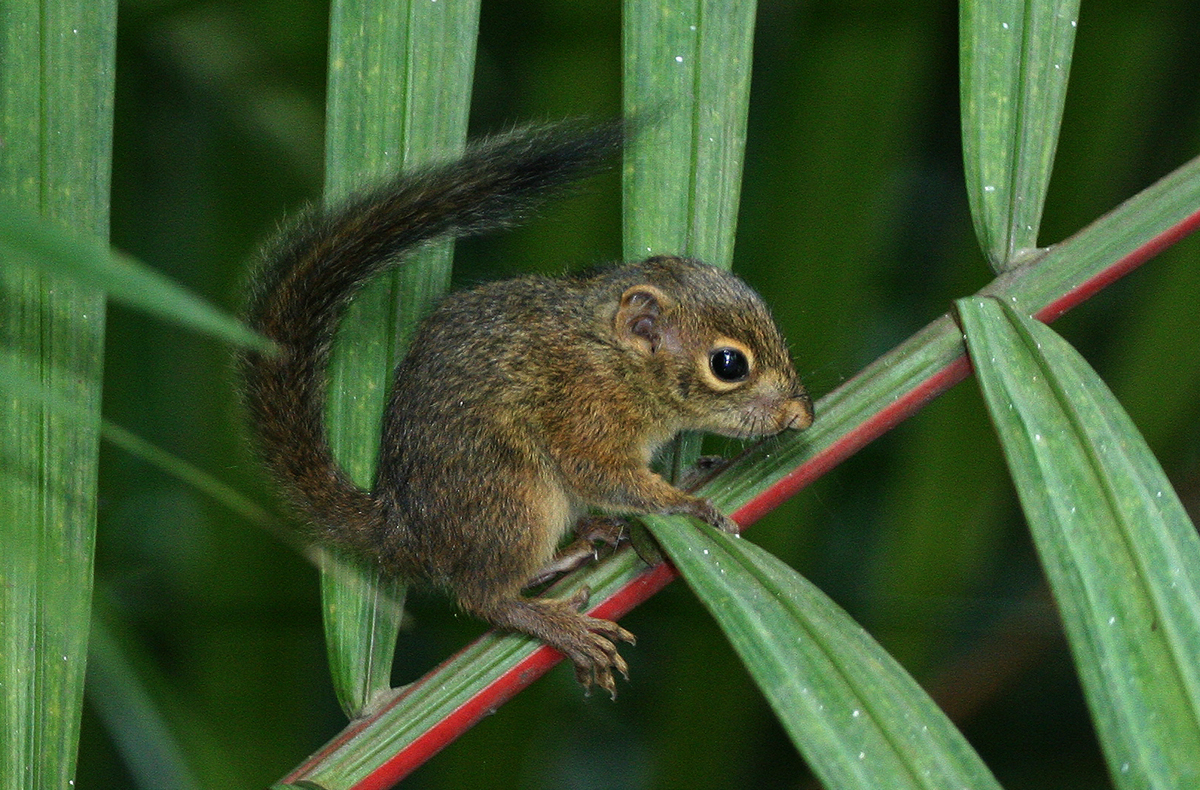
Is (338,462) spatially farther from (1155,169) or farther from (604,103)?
(1155,169)

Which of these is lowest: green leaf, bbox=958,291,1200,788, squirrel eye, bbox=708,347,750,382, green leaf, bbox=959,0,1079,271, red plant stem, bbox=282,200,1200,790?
green leaf, bbox=958,291,1200,788

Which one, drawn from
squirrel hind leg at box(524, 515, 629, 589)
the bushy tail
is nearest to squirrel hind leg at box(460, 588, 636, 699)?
squirrel hind leg at box(524, 515, 629, 589)

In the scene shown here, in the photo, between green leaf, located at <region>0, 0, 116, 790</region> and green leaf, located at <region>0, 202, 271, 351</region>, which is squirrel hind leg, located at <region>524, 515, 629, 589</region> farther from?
green leaf, located at <region>0, 202, 271, 351</region>

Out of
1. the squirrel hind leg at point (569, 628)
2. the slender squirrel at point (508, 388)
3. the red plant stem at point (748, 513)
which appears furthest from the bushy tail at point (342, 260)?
the red plant stem at point (748, 513)

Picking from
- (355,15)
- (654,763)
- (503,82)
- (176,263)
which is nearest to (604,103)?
(503,82)

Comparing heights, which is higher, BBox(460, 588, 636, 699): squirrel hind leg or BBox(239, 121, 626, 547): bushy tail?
BBox(239, 121, 626, 547): bushy tail

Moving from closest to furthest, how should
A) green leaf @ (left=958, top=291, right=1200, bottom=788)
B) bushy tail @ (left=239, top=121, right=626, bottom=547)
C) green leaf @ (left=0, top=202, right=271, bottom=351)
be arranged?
green leaf @ (left=0, top=202, right=271, bottom=351), green leaf @ (left=958, top=291, right=1200, bottom=788), bushy tail @ (left=239, top=121, right=626, bottom=547)
